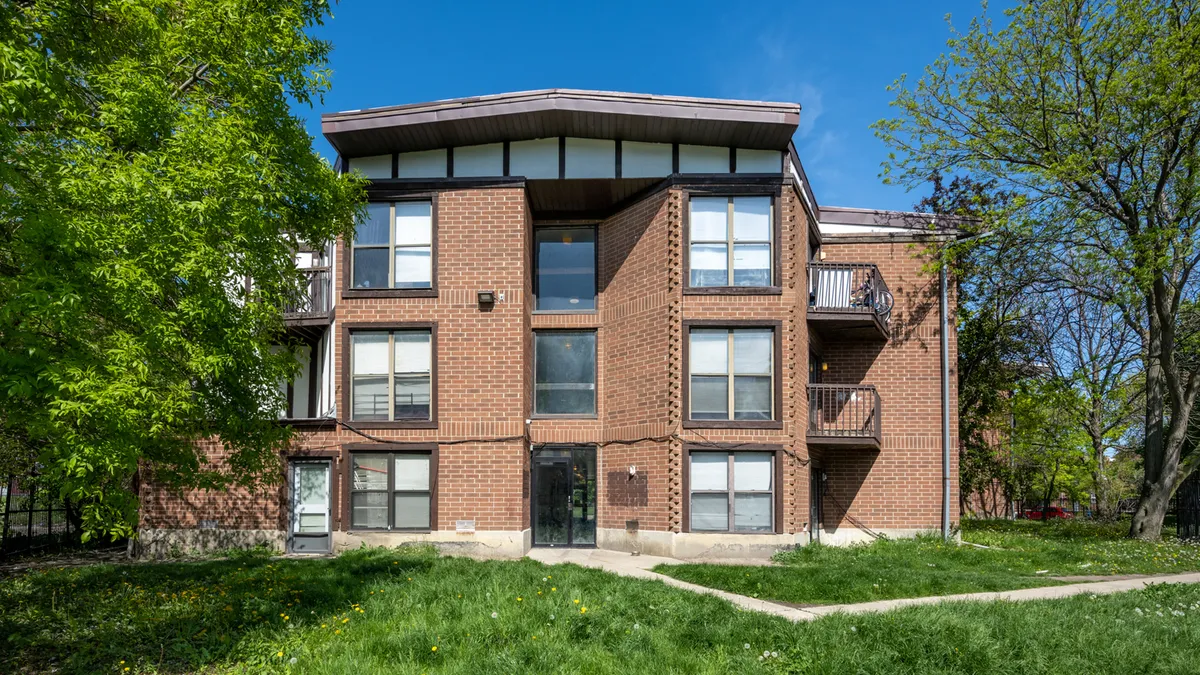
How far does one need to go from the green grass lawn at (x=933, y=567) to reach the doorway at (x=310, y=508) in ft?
25.4

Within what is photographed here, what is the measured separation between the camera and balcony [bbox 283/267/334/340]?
19.1m

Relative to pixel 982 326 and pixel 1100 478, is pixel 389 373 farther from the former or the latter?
pixel 1100 478

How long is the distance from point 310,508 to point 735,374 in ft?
31.5

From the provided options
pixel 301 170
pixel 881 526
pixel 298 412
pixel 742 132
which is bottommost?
pixel 881 526

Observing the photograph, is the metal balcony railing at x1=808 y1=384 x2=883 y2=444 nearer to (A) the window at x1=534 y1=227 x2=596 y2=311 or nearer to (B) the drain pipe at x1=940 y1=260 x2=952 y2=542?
(B) the drain pipe at x1=940 y1=260 x2=952 y2=542

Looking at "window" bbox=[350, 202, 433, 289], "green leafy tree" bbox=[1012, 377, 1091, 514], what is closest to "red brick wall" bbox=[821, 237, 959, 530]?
"window" bbox=[350, 202, 433, 289]

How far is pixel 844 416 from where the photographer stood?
2055cm

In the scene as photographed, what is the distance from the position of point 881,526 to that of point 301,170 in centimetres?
1591

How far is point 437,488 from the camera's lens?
17859mm

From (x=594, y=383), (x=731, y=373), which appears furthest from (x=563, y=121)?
(x=731, y=373)

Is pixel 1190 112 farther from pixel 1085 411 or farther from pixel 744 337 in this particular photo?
pixel 1085 411

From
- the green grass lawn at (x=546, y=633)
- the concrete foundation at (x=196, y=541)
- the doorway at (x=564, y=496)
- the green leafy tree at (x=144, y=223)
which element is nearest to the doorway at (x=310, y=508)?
the concrete foundation at (x=196, y=541)

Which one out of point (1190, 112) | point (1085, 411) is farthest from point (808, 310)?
point (1085, 411)

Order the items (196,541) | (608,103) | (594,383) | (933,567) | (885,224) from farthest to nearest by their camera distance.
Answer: (885,224)
(594,383)
(196,541)
(608,103)
(933,567)
